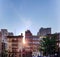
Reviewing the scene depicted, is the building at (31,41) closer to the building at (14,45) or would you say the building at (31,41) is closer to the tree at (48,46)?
the building at (14,45)

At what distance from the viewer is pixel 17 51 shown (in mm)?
14344

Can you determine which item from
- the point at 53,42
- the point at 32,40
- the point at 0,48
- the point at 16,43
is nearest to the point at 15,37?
the point at 16,43

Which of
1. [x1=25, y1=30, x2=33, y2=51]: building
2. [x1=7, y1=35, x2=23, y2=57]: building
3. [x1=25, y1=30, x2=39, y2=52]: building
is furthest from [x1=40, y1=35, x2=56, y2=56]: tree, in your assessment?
[x1=25, y1=30, x2=33, y2=51]: building

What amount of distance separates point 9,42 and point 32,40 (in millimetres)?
2375

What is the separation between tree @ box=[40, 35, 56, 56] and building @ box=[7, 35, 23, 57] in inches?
126

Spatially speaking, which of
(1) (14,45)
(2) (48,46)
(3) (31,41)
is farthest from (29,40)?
(2) (48,46)

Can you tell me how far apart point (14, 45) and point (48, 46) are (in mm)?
4315

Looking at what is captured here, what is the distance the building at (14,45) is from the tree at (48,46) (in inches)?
126

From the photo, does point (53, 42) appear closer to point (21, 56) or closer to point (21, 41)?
point (21, 56)

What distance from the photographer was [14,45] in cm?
1480

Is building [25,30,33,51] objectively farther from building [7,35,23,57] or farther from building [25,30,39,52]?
building [7,35,23,57]

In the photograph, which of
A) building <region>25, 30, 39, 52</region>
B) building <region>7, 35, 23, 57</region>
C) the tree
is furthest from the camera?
building <region>25, 30, 39, 52</region>

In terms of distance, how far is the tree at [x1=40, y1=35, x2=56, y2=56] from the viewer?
10961 millimetres

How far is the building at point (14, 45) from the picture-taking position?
1417 cm
